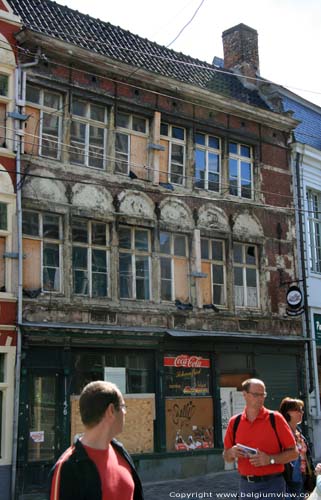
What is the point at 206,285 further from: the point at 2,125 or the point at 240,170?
the point at 2,125

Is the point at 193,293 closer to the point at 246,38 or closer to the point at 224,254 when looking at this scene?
the point at 224,254

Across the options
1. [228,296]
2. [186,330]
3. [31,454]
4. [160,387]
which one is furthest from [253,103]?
[31,454]

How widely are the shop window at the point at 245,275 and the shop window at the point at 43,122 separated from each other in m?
6.07

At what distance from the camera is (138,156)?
16.3m

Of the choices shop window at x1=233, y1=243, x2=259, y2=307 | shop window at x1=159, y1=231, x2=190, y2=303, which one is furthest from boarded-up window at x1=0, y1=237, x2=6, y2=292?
shop window at x1=233, y1=243, x2=259, y2=307

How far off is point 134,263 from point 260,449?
33.1 ft

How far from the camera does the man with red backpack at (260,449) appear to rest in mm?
5707

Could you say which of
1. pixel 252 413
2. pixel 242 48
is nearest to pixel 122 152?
pixel 242 48

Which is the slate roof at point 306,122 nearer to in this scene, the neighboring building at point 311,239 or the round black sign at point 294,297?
the neighboring building at point 311,239

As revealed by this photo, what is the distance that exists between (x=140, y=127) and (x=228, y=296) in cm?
507

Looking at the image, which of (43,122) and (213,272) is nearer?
(43,122)

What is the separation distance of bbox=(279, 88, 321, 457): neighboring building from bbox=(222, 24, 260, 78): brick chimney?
5.66 ft

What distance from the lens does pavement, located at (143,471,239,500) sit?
12.5 m

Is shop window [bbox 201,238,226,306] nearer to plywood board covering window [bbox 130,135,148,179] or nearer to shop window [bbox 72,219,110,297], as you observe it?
plywood board covering window [bbox 130,135,148,179]
